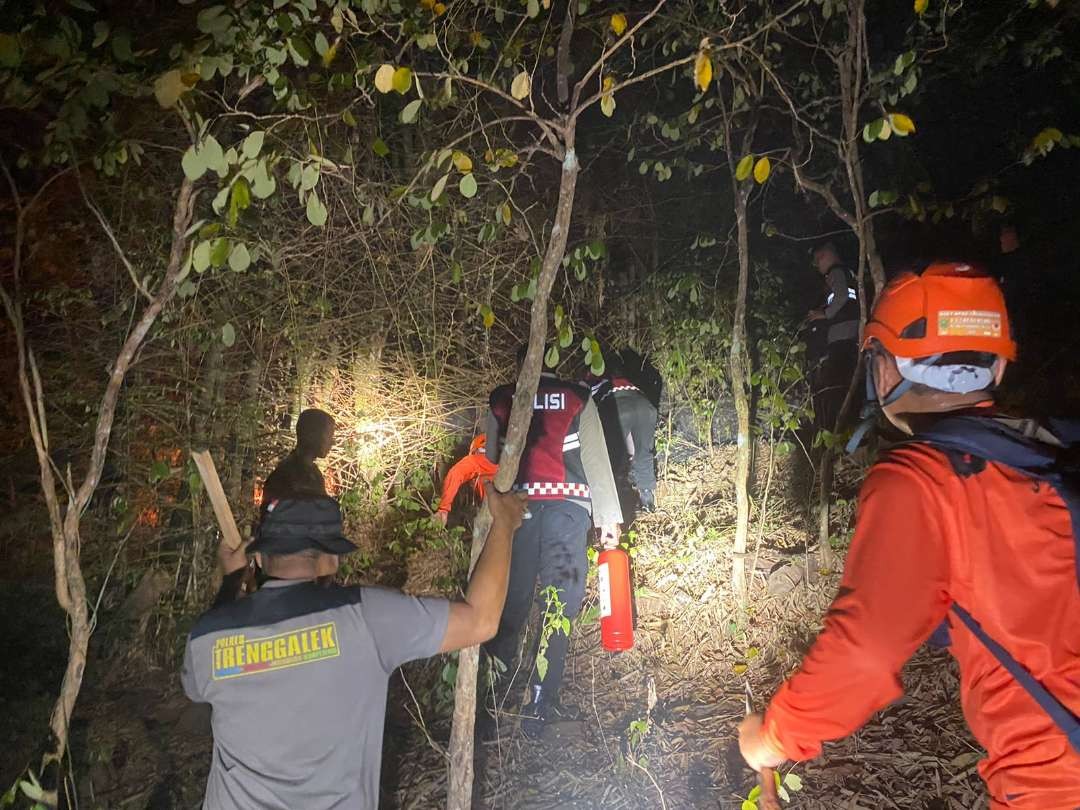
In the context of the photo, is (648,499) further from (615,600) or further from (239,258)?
(239,258)

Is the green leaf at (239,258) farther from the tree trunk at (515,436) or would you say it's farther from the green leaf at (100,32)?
the tree trunk at (515,436)

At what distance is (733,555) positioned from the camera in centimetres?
517

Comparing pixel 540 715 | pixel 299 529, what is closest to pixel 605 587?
pixel 540 715

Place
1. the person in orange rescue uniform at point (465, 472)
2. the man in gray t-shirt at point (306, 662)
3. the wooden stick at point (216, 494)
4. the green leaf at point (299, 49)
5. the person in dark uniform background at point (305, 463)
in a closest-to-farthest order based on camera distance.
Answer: the man in gray t-shirt at point (306, 662), the green leaf at point (299, 49), the wooden stick at point (216, 494), the person in dark uniform background at point (305, 463), the person in orange rescue uniform at point (465, 472)

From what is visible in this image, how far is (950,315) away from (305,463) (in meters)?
4.04

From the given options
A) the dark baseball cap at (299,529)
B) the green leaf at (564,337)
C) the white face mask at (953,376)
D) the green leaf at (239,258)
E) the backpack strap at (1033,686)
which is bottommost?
the backpack strap at (1033,686)

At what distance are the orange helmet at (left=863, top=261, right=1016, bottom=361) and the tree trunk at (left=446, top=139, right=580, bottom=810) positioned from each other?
4.21ft

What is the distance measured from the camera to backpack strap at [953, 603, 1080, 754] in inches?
54.2

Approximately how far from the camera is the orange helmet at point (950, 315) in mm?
1708

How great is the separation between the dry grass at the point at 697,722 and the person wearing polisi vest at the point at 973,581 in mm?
2186

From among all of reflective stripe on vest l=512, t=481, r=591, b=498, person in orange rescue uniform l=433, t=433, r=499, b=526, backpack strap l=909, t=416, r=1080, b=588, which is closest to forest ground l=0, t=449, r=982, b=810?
reflective stripe on vest l=512, t=481, r=591, b=498

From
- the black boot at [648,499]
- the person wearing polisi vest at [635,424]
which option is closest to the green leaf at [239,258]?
the person wearing polisi vest at [635,424]

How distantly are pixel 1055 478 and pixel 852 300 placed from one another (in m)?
5.03

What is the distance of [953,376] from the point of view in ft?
5.65
